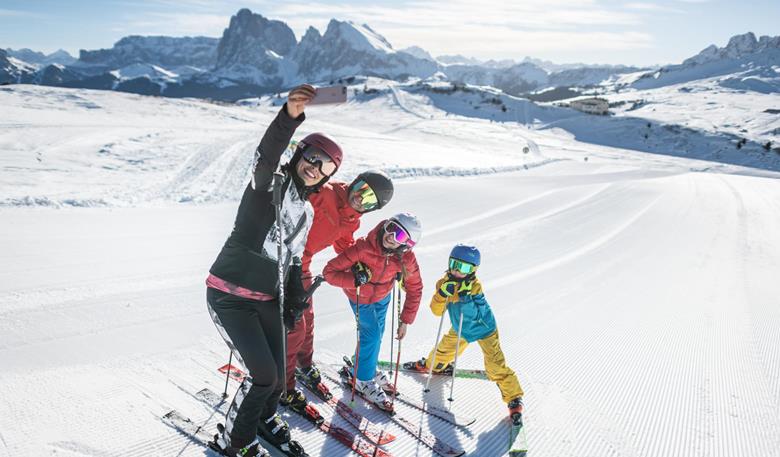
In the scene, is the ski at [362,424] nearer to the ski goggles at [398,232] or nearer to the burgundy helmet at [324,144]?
the ski goggles at [398,232]

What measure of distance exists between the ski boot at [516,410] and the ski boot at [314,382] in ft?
5.21

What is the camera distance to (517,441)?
3.80m

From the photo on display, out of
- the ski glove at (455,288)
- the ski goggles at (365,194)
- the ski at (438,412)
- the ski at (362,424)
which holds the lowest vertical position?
the ski at (438,412)

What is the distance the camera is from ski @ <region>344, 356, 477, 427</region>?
410 cm

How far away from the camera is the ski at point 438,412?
13.4ft

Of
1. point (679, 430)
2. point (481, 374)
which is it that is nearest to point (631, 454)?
point (679, 430)

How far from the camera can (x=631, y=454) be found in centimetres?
382

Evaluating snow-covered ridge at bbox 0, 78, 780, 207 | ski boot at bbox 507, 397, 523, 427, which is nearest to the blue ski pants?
ski boot at bbox 507, 397, 523, 427

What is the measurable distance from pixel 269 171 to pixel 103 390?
248cm

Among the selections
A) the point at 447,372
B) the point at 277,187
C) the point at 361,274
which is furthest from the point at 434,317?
the point at 277,187

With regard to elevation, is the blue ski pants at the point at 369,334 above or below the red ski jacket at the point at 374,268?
below

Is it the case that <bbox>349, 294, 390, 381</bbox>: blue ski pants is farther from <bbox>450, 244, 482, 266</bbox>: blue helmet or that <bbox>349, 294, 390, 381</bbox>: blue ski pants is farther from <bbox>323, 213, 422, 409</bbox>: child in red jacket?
<bbox>450, 244, 482, 266</bbox>: blue helmet

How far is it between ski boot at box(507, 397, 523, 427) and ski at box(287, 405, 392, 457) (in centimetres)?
119

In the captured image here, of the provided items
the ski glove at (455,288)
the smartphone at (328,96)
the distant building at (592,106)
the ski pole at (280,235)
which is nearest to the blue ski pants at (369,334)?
the ski glove at (455,288)
